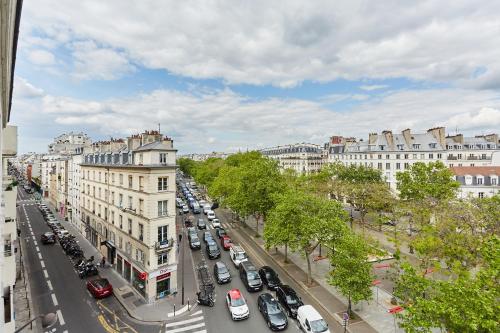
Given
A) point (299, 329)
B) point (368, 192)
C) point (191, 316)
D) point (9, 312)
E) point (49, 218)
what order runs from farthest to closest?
1. point (49, 218)
2. point (368, 192)
3. point (191, 316)
4. point (299, 329)
5. point (9, 312)

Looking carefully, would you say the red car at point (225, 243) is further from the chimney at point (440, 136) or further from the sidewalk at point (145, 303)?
the chimney at point (440, 136)

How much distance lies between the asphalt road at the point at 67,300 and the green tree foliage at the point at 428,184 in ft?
130

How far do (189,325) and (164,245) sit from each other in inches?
308

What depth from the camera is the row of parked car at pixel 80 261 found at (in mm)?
28272

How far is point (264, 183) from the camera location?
4100 centimetres

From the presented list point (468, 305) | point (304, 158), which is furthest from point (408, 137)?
point (468, 305)

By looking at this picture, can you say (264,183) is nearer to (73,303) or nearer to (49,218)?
(73,303)

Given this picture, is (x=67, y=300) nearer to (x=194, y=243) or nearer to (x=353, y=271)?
(x=194, y=243)

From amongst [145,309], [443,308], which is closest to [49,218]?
[145,309]

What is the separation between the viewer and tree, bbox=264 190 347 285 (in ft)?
85.7

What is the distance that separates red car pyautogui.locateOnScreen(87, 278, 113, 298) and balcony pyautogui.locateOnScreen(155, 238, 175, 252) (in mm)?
6870

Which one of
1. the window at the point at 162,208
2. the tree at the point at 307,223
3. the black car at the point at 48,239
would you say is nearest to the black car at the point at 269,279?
the tree at the point at 307,223

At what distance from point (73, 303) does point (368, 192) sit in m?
43.8

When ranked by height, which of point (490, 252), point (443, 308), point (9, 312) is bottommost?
point (9, 312)
